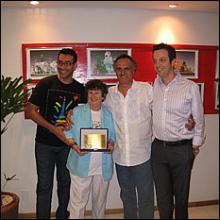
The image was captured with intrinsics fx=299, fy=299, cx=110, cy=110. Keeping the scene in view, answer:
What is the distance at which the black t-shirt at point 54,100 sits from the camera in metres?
2.45

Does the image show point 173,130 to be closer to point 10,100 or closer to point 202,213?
point 10,100

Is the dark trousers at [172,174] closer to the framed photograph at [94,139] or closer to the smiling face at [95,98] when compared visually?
the framed photograph at [94,139]

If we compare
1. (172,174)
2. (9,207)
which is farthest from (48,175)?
(172,174)

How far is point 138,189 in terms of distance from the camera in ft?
7.48

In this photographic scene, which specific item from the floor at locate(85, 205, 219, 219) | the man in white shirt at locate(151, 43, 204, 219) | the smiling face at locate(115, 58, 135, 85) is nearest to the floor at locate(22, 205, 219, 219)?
the floor at locate(85, 205, 219, 219)

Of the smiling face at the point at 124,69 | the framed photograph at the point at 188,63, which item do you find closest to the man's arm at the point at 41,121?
the smiling face at the point at 124,69

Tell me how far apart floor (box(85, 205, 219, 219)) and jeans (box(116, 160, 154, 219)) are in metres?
0.80

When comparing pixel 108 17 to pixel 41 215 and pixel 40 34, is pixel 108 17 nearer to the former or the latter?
pixel 40 34

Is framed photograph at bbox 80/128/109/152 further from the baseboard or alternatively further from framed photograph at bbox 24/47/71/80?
the baseboard

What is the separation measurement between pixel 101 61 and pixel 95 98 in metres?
1.09

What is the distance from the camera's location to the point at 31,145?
3143 millimetres

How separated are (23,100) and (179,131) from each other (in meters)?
1.25

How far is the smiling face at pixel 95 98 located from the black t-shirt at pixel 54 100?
0.31 meters

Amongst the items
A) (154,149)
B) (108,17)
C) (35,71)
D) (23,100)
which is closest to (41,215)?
(23,100)
